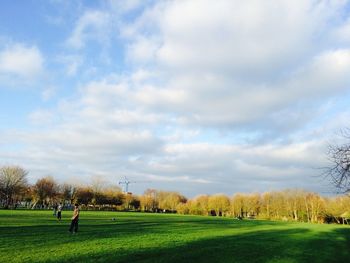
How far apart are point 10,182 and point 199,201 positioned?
3754 inches

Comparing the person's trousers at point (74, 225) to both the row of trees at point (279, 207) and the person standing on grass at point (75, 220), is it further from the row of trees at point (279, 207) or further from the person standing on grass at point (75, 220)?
the row of trees at point (279, 207)

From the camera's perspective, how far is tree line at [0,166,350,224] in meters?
122

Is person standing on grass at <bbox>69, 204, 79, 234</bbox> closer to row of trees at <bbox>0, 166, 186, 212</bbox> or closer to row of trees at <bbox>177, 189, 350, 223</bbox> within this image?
row of trees at <bbox>0, 166, 186, 212</bbox>

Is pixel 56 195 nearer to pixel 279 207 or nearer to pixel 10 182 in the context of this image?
pixel 10 182

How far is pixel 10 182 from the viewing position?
118312mm

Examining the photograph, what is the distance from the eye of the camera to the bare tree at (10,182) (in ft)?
382

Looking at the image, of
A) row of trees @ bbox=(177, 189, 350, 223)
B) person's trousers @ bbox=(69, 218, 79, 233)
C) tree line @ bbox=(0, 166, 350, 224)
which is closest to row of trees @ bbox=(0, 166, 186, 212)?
tree line @ bbox=(0, 166, 350, 224)

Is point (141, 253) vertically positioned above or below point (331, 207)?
below

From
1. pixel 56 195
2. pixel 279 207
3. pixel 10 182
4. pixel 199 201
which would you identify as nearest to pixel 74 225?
pixel 10 182

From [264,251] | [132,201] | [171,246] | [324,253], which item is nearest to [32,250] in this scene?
[171,246]

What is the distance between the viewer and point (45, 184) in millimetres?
135500

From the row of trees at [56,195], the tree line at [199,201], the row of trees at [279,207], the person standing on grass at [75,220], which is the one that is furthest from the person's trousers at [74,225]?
the row of trees at [279,207]

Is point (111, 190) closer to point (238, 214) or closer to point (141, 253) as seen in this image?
point (238, 214)

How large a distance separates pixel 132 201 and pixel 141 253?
557 feet
